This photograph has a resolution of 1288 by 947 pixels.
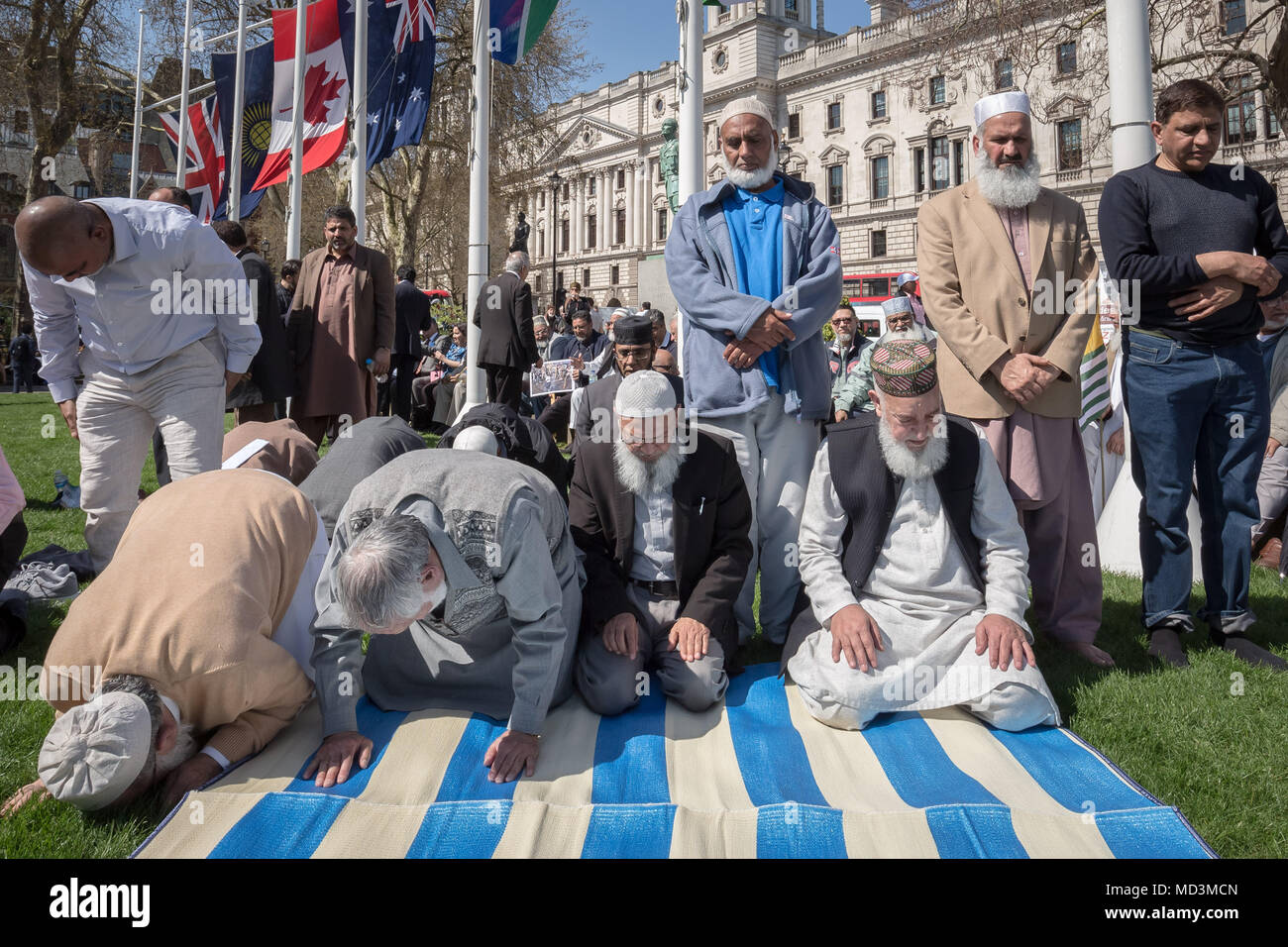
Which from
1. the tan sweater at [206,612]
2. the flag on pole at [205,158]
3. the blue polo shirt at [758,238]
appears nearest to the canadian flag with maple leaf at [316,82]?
the flag on pole at [205,158]

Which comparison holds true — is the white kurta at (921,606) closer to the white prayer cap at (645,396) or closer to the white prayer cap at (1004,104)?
the white prayer cap at (645,396)

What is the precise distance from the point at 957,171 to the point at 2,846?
169 ft

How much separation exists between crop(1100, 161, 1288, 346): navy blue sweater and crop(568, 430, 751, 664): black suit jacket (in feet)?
6.25

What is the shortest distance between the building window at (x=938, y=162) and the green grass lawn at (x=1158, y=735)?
158 ft

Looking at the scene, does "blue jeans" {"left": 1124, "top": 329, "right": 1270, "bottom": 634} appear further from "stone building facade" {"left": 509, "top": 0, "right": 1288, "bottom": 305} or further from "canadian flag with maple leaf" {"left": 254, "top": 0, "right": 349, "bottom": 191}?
"stone building facade" {"left": 509, "top": 0, "right": 1288, "bottom": 305}

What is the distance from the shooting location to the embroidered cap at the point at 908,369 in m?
3.55

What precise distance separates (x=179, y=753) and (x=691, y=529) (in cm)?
201

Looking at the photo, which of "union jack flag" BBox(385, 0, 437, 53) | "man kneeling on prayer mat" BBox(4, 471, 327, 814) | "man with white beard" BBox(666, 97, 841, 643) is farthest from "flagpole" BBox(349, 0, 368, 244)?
"man kneeling on prayer mat" BBox(4, 471, 327, 814)

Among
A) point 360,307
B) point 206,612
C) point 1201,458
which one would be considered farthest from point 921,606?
point 360,307

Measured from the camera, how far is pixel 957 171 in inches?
1901

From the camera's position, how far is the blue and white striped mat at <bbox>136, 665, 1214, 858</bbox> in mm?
2627

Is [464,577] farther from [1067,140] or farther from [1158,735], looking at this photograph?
[1067,140]

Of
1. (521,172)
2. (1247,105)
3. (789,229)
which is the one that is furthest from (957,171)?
(789,229)
